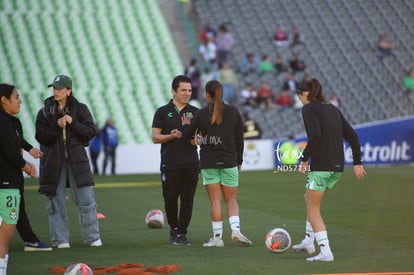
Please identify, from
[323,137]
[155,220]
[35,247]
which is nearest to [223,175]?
[323,137]

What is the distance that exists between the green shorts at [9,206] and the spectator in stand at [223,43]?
3000 centimetres

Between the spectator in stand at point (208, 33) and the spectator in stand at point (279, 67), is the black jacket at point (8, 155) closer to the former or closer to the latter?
the spectator in stand at point (208, 33)

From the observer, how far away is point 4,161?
9.95m

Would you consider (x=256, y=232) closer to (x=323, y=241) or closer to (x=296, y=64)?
(x=323, y=241)

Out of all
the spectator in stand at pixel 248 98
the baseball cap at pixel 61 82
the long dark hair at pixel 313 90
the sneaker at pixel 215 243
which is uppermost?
the spectator in stand at pixel 248 98

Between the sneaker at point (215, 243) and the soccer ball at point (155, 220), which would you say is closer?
the sneaker at point (215, 243)

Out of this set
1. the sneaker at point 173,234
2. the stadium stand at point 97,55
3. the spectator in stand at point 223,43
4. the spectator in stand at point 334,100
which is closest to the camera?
the sneaker at point 173,234

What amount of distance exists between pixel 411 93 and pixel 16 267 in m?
32.4

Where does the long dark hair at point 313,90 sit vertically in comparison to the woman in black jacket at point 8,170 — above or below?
above

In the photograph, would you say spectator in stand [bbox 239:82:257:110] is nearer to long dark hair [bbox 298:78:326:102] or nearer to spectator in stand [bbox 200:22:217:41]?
spectator in stand [bbox 200:22:217:41]

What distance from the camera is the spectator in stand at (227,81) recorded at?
123 ft

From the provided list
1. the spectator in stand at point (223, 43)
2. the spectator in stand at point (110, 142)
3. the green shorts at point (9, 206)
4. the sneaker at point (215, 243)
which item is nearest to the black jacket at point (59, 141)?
the sneaker at point (215, 243)

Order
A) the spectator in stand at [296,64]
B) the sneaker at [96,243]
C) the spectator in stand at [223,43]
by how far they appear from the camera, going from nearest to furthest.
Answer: the sneaker at [96,243] → the spectator in stand at [223,43] → the spectator in stand at [296,64]

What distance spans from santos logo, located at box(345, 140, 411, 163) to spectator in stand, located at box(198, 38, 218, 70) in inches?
299
